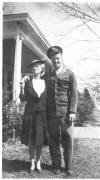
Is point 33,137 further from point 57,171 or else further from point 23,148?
point 23,148

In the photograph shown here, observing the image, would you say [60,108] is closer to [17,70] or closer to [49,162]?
[49,162]

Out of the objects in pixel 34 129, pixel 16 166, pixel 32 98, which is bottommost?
pixel 16 166

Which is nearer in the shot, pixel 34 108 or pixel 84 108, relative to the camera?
pixel 34 108

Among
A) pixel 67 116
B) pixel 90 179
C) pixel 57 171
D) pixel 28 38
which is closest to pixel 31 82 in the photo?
pixel 67 116

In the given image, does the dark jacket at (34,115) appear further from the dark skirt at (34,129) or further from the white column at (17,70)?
the white column at (17,70)

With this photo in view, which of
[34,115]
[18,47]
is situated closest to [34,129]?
[34,115]

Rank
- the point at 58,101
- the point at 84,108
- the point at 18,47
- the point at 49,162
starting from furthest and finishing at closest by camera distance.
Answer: the point at 18,47, the point at 84,108, the point at 49,162, the point at 58,101

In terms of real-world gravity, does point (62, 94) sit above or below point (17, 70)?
below

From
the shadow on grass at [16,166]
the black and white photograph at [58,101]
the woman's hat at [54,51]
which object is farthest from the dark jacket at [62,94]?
the shadow on grass at [16,166]

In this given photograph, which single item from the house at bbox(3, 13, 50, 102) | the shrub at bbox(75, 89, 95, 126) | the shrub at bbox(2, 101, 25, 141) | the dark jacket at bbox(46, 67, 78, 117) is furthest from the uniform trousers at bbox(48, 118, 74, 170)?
the house at bbox(3, 13, 50, 102)
